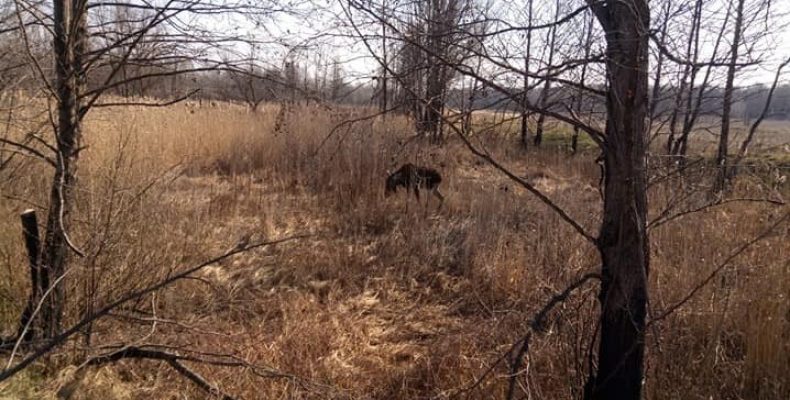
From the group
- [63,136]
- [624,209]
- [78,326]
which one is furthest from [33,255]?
[624,209]

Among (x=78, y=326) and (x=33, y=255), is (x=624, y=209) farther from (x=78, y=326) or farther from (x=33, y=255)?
(x=33, y=255)

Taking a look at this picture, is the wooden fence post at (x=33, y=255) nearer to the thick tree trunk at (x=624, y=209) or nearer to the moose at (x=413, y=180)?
the thick tree trunk at (x=624, y=209)

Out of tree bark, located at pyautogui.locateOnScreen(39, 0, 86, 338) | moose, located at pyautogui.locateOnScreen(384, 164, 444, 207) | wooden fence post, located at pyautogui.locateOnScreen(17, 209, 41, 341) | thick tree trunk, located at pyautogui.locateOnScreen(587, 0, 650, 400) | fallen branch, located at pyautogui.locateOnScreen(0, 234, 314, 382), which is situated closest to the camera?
fallen branch, located at pyautogui.locateOnScreen(0, 234, 314, 382)

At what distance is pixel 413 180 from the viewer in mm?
5414

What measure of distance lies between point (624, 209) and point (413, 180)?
374cm

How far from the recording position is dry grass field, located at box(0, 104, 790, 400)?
7.20ft

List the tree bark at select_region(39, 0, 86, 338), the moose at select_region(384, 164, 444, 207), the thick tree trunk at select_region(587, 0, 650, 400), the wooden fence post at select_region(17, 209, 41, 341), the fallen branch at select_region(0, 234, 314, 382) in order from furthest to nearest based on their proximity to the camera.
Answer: the moose at select_region(384, 164, 444, 207), the wooden fence post at select_region(17, 209, 41, 341), the tree bark at select_region(39, 0, 86, 338), the thick tree trunk at select_region(587, 0, 650, 400), the fallen branch at select_region(0, 234, 314, 382)

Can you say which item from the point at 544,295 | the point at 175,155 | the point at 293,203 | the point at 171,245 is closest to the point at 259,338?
the point at 171,245

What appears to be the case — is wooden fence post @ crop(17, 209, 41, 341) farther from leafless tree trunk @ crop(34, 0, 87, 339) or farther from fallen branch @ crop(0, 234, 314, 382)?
fallen branch @ crop(0, 234, 314, 382)

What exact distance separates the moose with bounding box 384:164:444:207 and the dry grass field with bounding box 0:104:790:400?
0.15 meters

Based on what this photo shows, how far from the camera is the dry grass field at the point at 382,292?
2.19 metres

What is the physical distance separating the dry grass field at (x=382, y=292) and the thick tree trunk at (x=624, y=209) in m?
0.14

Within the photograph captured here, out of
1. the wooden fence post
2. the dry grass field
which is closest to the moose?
the dry grass field

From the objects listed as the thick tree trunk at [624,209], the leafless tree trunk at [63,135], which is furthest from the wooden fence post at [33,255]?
the thick tree trunk at [624,209]
